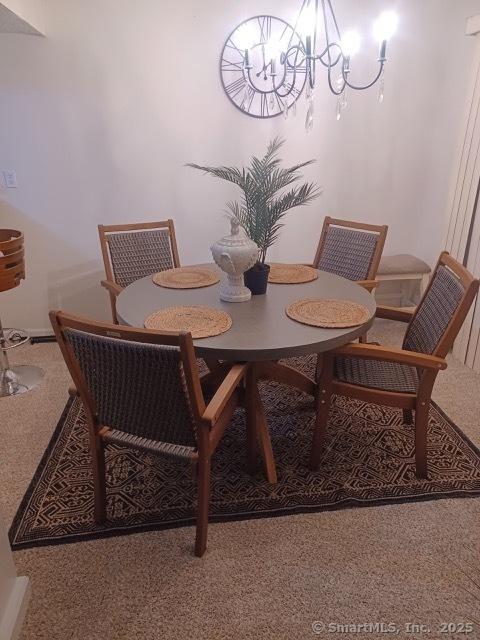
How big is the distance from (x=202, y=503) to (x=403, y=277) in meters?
2.35

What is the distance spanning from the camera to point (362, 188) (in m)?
3.32

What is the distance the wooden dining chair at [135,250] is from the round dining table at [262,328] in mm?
442

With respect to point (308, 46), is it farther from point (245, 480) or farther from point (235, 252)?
point (245, 480)

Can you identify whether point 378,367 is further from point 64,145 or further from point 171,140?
point 64,145

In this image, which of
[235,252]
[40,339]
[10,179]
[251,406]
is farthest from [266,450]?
[10,179]

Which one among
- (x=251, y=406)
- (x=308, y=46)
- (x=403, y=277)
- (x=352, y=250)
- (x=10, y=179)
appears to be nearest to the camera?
(x=308, y=46)

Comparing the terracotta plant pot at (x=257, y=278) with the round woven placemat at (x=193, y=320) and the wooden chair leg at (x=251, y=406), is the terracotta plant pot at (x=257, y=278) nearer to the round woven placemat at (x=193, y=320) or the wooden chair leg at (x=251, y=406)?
the round woven placemat at (x=193, y=320)

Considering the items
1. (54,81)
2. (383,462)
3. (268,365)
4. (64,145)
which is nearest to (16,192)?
(64,145)

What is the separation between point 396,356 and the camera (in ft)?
5.38

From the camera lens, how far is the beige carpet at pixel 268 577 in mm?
1336

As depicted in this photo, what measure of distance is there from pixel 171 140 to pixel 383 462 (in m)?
2.42

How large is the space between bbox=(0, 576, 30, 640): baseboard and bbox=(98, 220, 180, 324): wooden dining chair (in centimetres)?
154

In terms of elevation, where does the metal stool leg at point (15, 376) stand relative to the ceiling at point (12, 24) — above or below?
below

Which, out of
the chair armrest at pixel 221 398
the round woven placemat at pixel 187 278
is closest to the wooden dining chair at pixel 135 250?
the round woven placemat at pixel 187 278
